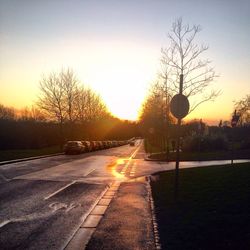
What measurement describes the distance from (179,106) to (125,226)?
14.2 feet

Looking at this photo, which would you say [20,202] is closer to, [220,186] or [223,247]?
[220,186]

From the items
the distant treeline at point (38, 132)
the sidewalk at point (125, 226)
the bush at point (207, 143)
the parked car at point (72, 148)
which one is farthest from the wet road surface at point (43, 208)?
the distant treeline at point (38, 132)

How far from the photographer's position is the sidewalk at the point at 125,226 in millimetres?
7215

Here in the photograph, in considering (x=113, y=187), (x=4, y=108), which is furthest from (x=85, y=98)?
(x=113, y=187)

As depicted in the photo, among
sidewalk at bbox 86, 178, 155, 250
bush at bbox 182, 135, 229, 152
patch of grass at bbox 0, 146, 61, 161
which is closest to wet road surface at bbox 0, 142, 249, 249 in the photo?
sidewalk at bbox 86, 178, 155, 250

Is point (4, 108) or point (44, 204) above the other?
point (4, 108)

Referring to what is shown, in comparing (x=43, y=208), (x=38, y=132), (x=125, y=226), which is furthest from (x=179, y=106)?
(x=38, y=132)

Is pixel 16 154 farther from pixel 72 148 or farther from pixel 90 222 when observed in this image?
pixel 90 222

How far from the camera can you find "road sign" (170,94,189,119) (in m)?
11.8

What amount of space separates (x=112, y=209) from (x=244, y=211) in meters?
3.65

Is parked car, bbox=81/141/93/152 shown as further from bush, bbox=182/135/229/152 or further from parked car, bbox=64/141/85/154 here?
bush, bbox=182/135/229/152

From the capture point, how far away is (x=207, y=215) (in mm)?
8938

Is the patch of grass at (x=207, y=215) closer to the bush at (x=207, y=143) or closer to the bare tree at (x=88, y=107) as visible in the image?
the bush at (x=207, y=143)

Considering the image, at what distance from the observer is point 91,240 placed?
7527mm
